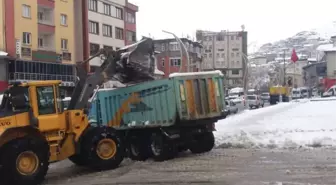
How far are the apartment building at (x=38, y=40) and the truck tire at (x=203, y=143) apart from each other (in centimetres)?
2768

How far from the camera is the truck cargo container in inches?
579

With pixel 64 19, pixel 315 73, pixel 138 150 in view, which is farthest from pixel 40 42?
pixel 315 73

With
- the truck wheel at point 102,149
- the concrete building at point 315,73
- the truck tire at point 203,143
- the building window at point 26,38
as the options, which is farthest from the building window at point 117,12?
the concrete building at point 315,73

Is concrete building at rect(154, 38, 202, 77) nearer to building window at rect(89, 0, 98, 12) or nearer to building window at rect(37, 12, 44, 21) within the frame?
building window at rect(89, 0, 98, 12)

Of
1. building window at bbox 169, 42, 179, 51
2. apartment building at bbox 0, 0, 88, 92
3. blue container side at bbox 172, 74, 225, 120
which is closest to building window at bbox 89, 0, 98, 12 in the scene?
apartment building at bbox 0, 0, 88, 92

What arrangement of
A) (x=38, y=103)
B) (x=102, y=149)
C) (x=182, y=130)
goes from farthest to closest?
(x=182, y=130) → (x=102, y=149) → (x=38, y=103)

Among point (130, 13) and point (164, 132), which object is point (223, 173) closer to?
point (164, 132)

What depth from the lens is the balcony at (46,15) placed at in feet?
160

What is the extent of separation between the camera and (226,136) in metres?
19.1

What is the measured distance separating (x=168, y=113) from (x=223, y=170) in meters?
2.98

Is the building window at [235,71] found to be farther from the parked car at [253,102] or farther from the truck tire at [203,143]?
the truck tire at [203,143]

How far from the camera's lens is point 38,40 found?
4794 cm

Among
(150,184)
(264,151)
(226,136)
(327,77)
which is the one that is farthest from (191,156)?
(327,77)

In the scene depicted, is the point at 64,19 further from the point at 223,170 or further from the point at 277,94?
the point at 223,170
